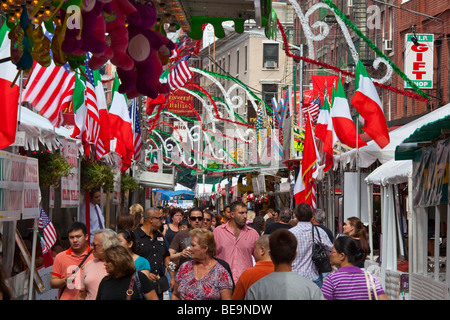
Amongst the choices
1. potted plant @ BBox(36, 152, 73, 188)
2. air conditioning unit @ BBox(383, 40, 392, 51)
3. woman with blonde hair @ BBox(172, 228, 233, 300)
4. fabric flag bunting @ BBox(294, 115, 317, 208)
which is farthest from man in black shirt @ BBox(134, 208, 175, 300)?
air conditioning unit @ BBox(383, 40, 392, 51)

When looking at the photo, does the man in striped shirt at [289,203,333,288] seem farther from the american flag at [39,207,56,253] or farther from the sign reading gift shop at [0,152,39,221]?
the american flag at [39,207,56,253]

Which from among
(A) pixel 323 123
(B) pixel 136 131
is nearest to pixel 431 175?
(A) pixel 323 123

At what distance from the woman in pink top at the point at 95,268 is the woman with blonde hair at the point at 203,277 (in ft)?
2.35

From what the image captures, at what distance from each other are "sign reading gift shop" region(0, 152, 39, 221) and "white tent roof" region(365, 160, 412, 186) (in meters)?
7.91

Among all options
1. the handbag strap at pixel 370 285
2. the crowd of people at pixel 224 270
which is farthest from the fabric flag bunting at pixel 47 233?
the handbag strap at pixel 370 285

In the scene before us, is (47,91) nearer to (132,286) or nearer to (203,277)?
(203,277)

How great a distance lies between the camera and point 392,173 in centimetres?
1744

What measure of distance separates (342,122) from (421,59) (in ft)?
29.7

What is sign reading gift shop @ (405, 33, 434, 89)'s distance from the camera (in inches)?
1091

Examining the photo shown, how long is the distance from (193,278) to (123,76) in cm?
256

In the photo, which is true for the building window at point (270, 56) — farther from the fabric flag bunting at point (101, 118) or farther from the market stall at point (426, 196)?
the market stall at point (426, 196)
